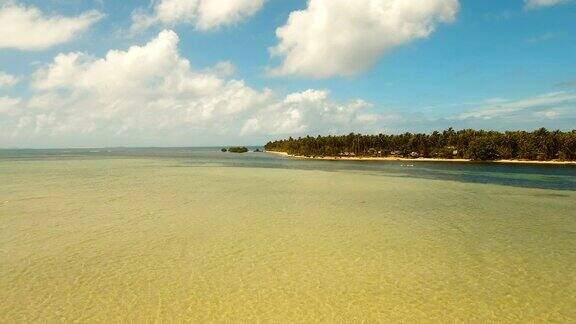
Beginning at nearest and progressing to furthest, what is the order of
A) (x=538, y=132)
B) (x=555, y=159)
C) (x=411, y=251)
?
(x=411, y=251)
(x=555, y=159)
(x=538, y=132)

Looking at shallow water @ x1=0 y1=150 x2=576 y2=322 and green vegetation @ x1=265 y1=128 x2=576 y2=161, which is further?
green vegetation @ x1=265 y1=128 x2=576 y2=161

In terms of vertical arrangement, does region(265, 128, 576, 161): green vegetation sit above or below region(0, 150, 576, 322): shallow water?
above

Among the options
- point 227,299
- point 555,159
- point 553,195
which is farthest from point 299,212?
point 555,159

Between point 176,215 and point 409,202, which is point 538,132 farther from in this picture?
point 176,215

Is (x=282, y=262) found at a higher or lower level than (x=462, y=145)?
lower

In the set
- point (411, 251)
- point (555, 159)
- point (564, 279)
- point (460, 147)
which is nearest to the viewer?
point (564, 279)
